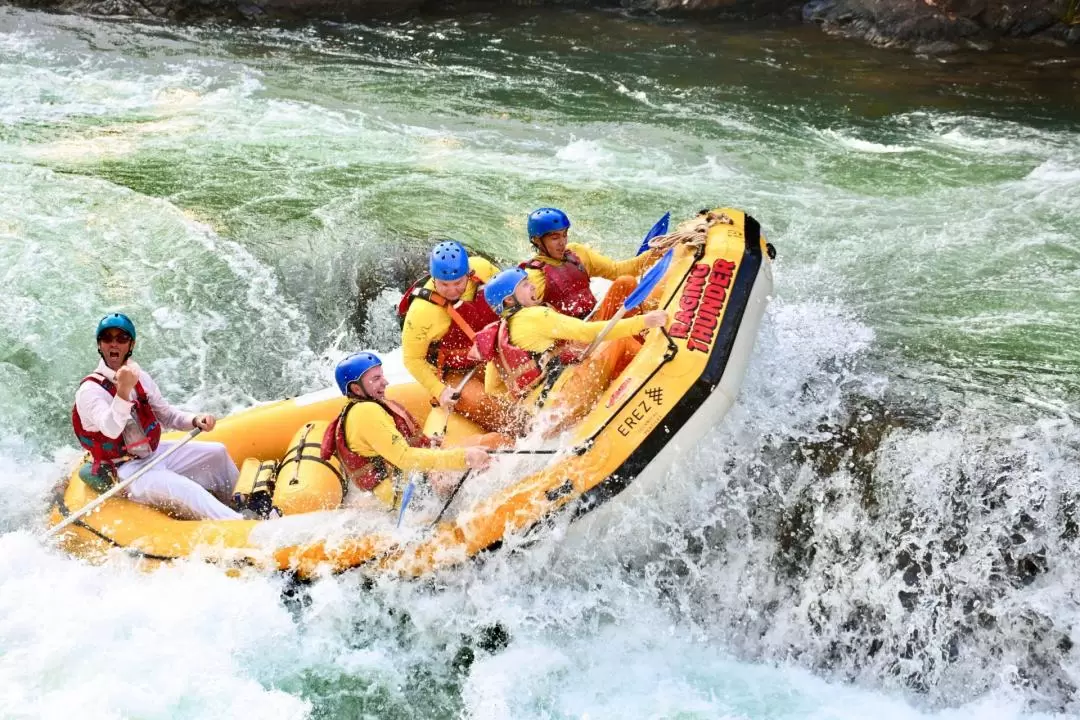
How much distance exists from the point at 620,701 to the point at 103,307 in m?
5.24

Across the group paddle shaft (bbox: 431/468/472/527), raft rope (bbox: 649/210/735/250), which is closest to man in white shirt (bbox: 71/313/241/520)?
paddle shaft (bbox: 431/468/472/527)

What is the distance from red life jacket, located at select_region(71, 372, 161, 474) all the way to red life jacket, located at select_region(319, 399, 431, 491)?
85 centimetres

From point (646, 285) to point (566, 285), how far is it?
62cm

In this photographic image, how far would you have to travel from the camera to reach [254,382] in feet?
23.7

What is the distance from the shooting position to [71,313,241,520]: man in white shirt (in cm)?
476

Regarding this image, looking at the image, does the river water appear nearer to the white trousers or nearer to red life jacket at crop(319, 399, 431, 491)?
the white trousers

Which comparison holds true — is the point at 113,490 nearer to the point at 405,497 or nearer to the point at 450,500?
the point at 405,497

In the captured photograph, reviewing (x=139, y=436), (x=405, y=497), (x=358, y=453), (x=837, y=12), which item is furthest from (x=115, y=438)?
(x=837, y=12)

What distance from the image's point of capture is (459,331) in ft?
18.2

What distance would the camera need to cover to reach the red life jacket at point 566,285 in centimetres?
577

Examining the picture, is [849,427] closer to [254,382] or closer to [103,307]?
[254,382]

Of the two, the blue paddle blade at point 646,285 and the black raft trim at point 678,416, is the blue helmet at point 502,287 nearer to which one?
the blue paddle blade at point 646,285

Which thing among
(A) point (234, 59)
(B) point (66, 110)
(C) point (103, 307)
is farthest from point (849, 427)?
(A) point (234, 59)

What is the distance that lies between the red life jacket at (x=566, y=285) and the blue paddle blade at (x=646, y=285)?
0.51 metres
